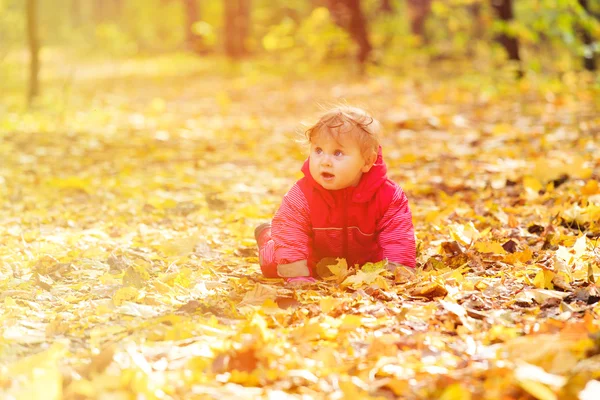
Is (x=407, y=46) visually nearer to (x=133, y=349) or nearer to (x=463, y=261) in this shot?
(x=463, y=261)

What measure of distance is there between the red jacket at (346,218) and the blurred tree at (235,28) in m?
18.5

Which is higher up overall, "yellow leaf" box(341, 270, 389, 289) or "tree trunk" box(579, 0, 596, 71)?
"tree trunk" box(579, 0, 596, 71)

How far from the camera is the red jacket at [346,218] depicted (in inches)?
135

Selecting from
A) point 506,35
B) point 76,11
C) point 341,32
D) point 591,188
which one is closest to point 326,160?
point 591,188

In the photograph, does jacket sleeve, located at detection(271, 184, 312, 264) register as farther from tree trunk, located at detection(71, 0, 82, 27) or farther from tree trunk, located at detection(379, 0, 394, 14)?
tree trunk, located at detection(71, 0, 82, 27)

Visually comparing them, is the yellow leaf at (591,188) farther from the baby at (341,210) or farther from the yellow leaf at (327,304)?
the yellow leaf at (327,304)

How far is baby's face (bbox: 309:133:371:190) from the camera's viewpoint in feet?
10.9

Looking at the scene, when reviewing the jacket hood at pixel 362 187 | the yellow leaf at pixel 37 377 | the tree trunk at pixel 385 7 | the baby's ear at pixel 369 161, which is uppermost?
the tree trunk at pixel 385 7

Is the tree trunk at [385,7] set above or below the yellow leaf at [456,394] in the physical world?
above

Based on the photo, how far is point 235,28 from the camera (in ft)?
71.7

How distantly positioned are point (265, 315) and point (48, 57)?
24.7 meters

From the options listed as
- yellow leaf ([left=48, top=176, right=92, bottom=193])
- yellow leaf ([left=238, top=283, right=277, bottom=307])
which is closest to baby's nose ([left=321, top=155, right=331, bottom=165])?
yellow leaf ([left=238, top=283, right=277, bottom=307])

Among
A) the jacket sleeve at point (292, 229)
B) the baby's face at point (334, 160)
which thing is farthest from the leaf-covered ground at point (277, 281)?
the baby's face at point (334, 160)

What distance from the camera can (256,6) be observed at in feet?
104
